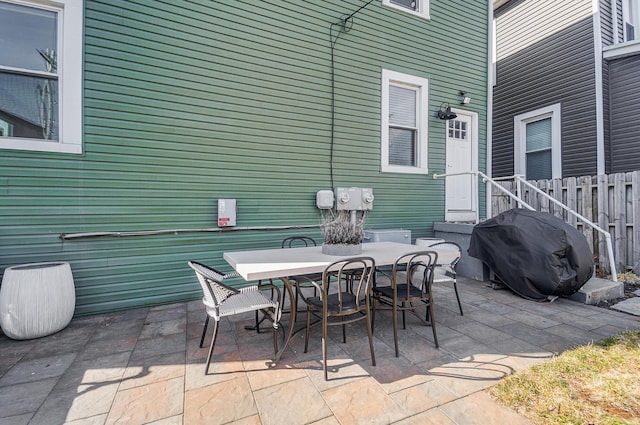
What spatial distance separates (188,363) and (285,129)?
315 cm

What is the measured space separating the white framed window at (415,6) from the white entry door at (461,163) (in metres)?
1.85

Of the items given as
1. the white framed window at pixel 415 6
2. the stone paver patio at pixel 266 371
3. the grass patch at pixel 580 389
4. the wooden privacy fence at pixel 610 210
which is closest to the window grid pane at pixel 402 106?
the white framed window at pixel 415 6

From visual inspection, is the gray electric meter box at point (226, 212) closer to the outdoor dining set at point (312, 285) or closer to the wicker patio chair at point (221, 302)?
the outdoor dining set at point (312, 285)

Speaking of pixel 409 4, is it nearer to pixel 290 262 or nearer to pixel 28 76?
pixel 290 262

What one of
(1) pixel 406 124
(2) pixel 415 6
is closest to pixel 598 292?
(1) pixel 406 124

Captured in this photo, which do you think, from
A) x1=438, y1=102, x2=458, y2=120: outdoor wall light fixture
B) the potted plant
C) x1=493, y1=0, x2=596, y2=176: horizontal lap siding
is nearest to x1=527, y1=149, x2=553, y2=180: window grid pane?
x1=493, y1=0, x2=596, y2=176: horizontal lap siding

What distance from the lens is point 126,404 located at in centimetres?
187

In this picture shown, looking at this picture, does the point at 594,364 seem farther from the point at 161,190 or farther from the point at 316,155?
the point at 161,190

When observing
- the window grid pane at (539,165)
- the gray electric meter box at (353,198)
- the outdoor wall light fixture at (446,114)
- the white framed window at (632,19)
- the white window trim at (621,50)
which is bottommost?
the gray electric meter box at (353,198)

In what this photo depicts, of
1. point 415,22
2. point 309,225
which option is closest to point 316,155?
point 309,225

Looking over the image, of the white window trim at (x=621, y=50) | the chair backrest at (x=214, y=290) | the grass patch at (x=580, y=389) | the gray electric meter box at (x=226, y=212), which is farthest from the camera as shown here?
the white window trim at (x=621, y=50)

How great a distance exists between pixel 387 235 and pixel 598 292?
8.65ft

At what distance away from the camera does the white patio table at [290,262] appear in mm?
2250

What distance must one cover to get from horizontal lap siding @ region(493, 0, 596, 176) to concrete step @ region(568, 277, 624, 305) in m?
3.36
